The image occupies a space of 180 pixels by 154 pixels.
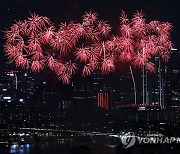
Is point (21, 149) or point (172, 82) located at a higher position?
point (172, 82)

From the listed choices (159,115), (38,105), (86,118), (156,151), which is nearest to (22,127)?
(38,105)

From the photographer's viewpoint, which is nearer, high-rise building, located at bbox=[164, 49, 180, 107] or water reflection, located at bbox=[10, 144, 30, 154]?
high-rise building, located at bbox=[164, 49, 180, 107]

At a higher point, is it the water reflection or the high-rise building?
the high-rise building

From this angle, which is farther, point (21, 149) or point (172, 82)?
point (21, 149)

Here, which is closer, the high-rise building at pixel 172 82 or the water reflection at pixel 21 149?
the high-rise building at pixel 172 82

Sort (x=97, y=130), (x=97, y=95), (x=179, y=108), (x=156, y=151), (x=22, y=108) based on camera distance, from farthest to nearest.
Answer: (x=22, y=108) < (x=179, y=108) < (x=97, y=130) < (x=97, y=95) < (x=156, y=151)

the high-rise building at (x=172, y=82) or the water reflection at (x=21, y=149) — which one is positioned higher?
the high-rise building at (x=172, y=82)

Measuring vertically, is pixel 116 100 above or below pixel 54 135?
above

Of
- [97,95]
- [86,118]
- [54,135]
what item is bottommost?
[54,135]

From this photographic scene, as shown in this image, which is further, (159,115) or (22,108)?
(22,108)

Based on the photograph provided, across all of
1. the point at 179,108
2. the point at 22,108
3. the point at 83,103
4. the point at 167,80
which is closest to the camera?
the point at 167,80

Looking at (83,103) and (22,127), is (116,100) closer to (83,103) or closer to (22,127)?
(83,103)
